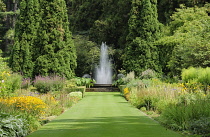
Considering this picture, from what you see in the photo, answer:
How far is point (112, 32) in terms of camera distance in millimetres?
42656

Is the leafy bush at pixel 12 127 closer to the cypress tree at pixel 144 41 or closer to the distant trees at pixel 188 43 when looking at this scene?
the distant trees at pixel 188 43

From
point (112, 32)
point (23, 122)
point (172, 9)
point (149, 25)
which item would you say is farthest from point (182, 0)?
point (23, 122)

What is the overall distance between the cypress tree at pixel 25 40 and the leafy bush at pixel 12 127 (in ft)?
76.0

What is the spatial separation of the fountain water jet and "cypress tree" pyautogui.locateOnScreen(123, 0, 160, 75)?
6.08 metres

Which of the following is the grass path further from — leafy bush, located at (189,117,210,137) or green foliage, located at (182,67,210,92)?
green foliage, located at (182,67,210,92)

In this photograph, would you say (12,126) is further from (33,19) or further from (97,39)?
(97,39)

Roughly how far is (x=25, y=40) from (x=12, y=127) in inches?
981

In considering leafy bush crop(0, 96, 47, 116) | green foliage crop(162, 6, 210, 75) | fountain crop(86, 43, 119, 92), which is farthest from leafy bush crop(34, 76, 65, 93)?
fountain crop(86, 43, 119, 92)

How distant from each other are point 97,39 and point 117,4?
198 inches

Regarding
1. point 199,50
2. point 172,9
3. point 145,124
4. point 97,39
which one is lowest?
point 145,124

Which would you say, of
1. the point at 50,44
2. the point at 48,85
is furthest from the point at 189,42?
the point at 50,44

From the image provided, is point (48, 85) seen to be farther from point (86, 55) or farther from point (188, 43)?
point (86, 55)

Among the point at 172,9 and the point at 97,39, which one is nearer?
the point at 172,9

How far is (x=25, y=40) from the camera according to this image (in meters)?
32.5
